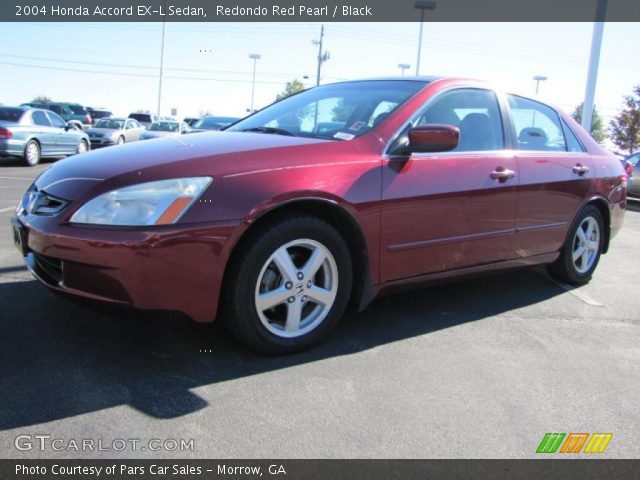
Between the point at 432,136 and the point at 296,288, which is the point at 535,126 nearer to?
the point at 432,136

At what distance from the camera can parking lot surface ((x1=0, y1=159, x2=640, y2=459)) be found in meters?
2.22

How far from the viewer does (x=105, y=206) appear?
2.59 metres

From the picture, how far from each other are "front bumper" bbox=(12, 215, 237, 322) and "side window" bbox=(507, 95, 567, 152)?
244 cm

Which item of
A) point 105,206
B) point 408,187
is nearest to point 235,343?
point 105,206

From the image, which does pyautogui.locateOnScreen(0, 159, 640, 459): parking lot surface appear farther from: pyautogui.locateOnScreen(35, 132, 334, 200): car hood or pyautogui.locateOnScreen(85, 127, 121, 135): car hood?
pyautogui.locateOnScreen(85, 127, 121, 135): car hood

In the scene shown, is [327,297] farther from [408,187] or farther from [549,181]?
[549,181]

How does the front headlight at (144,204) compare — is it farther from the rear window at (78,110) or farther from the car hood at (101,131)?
the rear window at (78,110)

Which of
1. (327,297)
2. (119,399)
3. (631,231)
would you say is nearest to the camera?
(119,399)

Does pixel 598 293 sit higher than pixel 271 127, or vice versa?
pixel 271 127

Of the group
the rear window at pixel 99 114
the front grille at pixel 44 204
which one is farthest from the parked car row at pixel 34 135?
the rear window at pixel 99 114

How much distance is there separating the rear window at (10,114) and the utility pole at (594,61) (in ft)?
48.1
